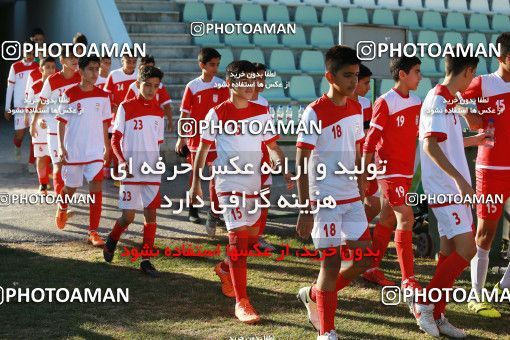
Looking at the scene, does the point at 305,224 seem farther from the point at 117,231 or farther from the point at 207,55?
the point at 207,55

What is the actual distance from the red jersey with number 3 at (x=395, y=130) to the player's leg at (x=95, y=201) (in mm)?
3098

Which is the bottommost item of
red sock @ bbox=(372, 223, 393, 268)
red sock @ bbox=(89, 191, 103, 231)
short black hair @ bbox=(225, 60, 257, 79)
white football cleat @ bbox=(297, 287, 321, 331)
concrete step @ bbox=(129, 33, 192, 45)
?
white football cleat @ bbox=(297, 287, 321, 331)

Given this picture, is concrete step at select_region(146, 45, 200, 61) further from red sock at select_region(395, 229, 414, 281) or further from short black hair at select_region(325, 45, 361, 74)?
short black hair at select_region(325, 45, 361, 74)

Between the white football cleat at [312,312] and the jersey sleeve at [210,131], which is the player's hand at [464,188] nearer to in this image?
the white football cleat at [312,312]

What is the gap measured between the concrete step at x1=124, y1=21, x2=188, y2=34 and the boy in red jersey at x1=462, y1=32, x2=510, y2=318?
11.0 metres

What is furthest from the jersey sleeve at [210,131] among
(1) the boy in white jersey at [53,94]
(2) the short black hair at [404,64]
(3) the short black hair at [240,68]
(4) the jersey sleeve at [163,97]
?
(1) the boy in white jersey at [53,94]

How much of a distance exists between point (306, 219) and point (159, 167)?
2.65 m

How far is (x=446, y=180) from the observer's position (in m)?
5.48

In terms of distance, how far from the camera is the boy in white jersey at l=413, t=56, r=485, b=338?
210 inches

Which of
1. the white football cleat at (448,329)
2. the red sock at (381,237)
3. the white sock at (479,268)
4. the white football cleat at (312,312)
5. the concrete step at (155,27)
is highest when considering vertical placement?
the concrete step at (155,27)

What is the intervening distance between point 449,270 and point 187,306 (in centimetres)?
194

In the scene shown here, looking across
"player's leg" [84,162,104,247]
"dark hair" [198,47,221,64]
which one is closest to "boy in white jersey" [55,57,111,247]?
"player's leg" [84,162,104,247]

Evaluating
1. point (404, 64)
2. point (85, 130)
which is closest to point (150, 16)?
point (85, 130)

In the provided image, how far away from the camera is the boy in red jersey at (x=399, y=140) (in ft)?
20.4
